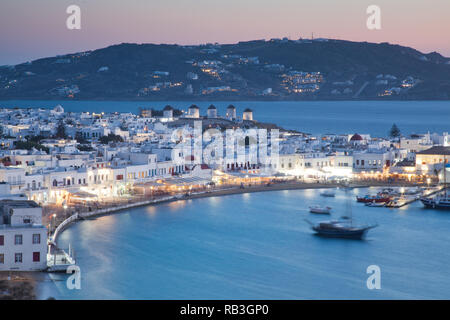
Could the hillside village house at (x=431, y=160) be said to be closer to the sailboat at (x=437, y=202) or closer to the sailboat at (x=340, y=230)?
the sailboat at (x=437, y=202)

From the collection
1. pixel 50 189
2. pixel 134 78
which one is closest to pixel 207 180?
pixel 50 189

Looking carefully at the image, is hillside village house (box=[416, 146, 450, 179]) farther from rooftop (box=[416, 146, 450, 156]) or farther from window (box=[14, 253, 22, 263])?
window (box=[14, 253, 22, 263])

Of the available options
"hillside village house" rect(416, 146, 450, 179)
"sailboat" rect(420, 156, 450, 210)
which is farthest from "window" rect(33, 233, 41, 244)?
"hillside village house" rect(416, 146, 450, 179)

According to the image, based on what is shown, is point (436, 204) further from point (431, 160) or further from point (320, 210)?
point (431, 160)

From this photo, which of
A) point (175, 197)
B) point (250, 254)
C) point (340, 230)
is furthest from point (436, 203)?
point (250, 254)

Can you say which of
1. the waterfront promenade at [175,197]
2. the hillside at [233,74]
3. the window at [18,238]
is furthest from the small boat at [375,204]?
the hillside at [233,74]
